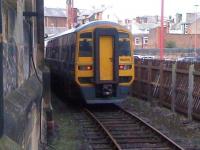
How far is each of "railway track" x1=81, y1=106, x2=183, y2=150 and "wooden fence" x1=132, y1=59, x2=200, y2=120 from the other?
4.85ft

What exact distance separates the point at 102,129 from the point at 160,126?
1640 millimetres

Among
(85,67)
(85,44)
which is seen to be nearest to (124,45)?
(85,44)

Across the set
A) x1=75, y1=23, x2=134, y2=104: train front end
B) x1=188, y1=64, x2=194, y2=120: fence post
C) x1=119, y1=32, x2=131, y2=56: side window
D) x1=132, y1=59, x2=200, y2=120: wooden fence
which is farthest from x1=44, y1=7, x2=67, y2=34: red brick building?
x1=188, y1=64, x2=194, y2=120: fence post

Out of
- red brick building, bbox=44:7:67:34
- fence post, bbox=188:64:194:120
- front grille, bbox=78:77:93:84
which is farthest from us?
red brick building, bbox=44:7:67:34

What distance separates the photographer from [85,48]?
49.2 feet

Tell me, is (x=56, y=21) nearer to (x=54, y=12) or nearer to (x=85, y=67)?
(x=54, y=12)

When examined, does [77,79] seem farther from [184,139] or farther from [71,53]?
[184,139]

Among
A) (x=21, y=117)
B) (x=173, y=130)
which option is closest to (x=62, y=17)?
(x=173, y=130)

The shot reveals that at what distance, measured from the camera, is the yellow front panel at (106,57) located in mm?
14891

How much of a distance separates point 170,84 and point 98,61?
7.89 ft

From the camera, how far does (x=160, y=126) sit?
12.2m

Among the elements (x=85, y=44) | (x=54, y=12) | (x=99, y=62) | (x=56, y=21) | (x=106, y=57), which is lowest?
(x=99, y=62)

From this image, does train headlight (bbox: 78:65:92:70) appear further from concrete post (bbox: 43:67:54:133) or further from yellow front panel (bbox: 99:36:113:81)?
concrete post (bbox: 43:67:54:133)

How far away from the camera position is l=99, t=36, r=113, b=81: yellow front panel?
48.9 ft
